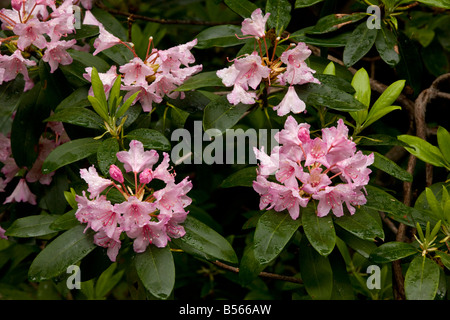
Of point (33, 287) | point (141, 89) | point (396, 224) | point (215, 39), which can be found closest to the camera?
point (141, 89)

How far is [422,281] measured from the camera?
4.14ft

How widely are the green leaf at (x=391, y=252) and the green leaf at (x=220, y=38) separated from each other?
0.77 m

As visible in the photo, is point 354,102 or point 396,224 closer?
point 354,102

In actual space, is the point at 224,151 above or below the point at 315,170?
below

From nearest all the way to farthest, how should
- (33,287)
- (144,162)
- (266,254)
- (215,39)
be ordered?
(266,254) < (144,162) < (215,39) < (33,287)

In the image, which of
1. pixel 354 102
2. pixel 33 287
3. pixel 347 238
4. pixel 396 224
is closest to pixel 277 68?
pixel 354 102

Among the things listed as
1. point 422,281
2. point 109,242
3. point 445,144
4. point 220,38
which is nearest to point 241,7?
point 220,38

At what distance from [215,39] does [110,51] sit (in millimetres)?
372

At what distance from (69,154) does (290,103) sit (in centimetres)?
63

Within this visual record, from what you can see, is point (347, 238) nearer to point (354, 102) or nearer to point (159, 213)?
point (354, 102)

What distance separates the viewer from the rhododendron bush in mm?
1284

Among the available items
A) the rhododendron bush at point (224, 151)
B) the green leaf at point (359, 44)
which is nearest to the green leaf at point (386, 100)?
the rhododendron bush at point (224, 151)

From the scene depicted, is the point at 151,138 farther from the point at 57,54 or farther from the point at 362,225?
the point at 362,225

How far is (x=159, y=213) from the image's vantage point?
136 cm
